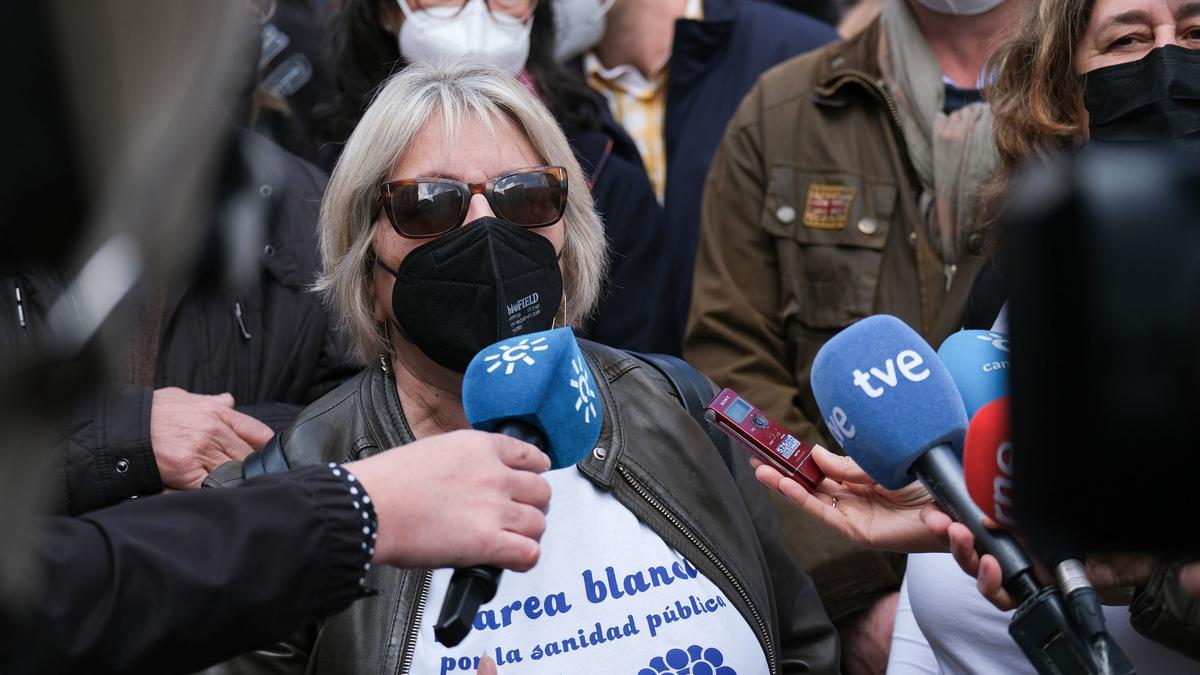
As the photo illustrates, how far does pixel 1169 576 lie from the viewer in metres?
2.31

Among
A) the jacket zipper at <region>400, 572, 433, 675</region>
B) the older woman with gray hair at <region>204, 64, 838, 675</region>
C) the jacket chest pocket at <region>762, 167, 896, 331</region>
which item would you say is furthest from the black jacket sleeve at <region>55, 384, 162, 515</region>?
the jacket chest pocket at <region>762, 167, 896, 331</region>

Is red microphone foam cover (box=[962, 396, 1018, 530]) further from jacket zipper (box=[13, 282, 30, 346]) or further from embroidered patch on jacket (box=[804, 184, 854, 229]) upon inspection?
embroidered patch on jacket (box=[804, 184, 854, 229])

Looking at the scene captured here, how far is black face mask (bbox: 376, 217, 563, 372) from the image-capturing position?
2.89m

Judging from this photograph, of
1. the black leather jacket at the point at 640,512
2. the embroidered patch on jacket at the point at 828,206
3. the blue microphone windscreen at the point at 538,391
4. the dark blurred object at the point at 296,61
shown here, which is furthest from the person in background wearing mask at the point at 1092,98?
the dark blurred object at the point at 296,61

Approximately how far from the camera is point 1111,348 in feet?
4.48

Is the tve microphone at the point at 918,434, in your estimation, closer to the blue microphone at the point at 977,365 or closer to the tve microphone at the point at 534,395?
the blue microphone at the point at 977,365

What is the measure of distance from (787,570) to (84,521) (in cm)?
173

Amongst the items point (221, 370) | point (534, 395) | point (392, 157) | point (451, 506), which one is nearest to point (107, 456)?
point (221, 370)

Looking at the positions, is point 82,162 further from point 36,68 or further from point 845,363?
point 845,363

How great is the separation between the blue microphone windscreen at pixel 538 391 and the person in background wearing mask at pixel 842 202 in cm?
149

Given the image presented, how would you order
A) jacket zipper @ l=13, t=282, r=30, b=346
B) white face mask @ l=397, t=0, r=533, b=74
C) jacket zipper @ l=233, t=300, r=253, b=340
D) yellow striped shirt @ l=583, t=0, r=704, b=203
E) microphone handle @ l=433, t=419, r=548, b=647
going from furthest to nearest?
yellow striped shirt @ l=583, t=0, r=704, b=203, white face mask @ l=397, t=0, r=533, b=74, jacket zipper @ l=233, t=300, r=253, b=340, microphone handle @ l=433, t=419, r=548, b=647, jacket zipper @ l=13, t=282, r=30, b=346

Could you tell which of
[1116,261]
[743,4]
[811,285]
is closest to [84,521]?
[1116,261]

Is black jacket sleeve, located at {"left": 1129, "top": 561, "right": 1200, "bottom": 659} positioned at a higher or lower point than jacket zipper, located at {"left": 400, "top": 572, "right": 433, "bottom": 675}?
higher

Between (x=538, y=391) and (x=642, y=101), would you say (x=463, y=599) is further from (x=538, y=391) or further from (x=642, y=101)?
(x=642, y=101)
